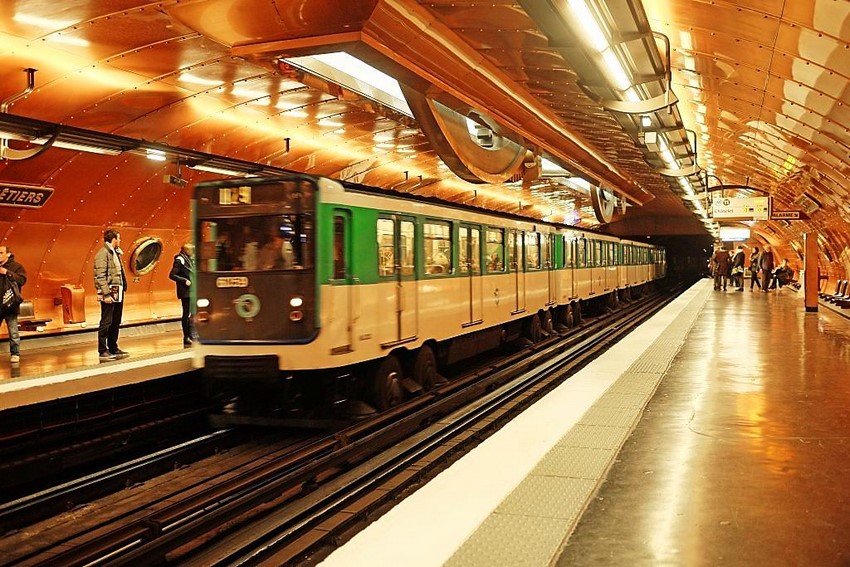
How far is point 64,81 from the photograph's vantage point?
1024cm

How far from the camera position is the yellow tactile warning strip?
409 cm

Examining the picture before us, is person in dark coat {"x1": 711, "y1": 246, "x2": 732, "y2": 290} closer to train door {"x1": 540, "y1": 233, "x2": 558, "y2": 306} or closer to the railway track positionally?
train door {"x1": 540, "y1": 233, "x2": 558, "y2": 306}

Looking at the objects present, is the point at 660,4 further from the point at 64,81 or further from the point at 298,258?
the point at 64,81

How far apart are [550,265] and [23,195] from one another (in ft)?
32.8

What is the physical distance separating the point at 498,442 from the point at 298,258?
2.84m

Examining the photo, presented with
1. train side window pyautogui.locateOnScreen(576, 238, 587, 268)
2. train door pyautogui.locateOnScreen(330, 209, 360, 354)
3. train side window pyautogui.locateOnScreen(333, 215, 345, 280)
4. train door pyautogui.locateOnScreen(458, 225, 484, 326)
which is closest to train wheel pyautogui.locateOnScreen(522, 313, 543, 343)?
train side window pyautogui.locateOnScreen(576, 238, 587, 268)

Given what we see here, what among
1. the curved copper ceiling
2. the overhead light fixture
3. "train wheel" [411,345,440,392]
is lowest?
"train wheel" [411,345,440,392]

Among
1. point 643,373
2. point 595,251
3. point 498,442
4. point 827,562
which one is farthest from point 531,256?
point 827,562

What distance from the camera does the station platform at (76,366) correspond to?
8.01 meters

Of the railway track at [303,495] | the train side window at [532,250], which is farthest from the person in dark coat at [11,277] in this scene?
the train side window at [532,250]

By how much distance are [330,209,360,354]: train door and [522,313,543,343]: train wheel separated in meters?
8.20

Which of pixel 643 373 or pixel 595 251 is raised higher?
pixel 595 251

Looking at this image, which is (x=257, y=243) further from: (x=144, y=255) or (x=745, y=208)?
(x=745, y=208)

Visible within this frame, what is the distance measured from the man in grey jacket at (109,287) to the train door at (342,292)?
389cm
